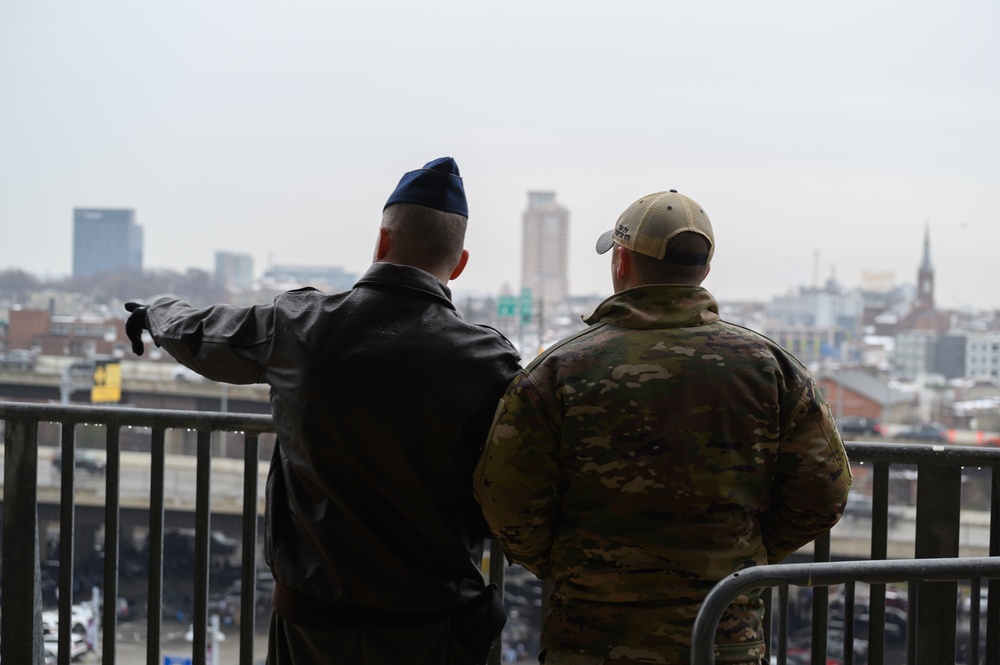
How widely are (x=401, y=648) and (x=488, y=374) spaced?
56 centimetres

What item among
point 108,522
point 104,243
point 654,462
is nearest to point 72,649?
point 108,522

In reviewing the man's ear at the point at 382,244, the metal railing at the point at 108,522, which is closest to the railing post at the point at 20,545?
the metal railing at the point at 108,522

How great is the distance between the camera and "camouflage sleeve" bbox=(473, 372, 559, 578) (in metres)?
1.61

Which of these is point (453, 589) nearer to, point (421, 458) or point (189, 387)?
point (421, 458)

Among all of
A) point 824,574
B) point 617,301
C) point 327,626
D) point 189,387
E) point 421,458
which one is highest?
point 617,301

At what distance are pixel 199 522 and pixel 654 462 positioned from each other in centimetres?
145

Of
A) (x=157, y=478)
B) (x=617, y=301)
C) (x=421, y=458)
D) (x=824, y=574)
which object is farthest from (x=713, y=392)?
(x=157, y=478)

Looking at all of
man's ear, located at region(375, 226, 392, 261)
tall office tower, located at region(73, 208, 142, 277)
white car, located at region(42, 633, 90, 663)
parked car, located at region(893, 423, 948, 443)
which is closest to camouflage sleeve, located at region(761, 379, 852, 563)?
man's ear, located at region(375, 226, 392, 261)

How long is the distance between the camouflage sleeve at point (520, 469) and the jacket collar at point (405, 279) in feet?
0.97

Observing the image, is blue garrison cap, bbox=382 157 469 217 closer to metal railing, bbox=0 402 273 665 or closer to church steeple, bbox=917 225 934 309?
metal railing, bbox=0 402 273 665

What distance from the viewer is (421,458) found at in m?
1.76

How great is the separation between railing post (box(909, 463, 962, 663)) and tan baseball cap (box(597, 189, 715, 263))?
106cm

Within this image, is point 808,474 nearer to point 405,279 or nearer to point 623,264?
point 623,264

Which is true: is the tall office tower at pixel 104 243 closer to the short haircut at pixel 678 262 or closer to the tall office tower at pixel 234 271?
the tall office tower at pixel 234 271
